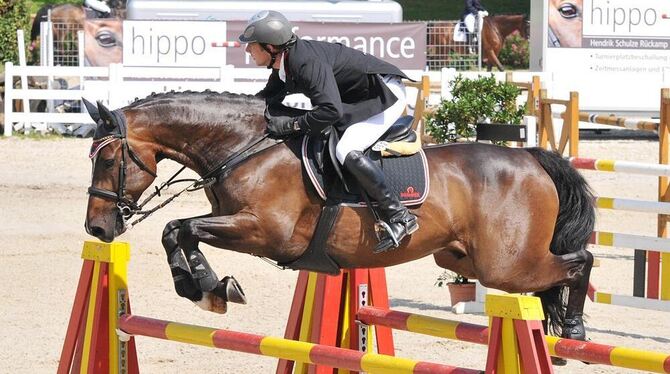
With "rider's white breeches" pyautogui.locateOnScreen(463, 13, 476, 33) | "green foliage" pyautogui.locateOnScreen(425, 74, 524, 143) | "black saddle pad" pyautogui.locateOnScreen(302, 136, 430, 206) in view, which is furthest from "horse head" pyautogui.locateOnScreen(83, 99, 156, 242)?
"rider's white breeches" pyautogui.locateOnScreen(463, 13, 476, 33)

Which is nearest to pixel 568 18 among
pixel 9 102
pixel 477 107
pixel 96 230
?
pixel 9 102

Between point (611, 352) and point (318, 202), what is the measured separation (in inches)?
69.5

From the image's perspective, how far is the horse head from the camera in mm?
5785

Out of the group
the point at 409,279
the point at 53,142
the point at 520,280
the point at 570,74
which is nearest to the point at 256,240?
the point at 520,280

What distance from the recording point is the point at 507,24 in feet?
78.3

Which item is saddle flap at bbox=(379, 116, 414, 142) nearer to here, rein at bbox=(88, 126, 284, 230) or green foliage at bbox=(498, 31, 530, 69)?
rein at bbox=(88, 126, 284, 230)

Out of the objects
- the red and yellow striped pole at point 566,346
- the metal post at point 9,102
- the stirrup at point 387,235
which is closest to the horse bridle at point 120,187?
the stirrup at point 387,235

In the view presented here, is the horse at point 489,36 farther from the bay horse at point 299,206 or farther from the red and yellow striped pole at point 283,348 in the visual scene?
the red and yellow striped pole at point 283,348

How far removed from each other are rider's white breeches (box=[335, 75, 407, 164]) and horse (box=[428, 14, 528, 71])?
45.5ft

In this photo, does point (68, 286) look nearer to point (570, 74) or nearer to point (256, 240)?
point (256, 240)

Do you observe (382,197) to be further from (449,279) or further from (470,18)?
(470,18)

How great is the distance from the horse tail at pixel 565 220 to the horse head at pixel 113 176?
207 cm

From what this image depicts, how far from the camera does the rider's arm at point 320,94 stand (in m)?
5.63

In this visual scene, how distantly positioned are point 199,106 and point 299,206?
68 cm
